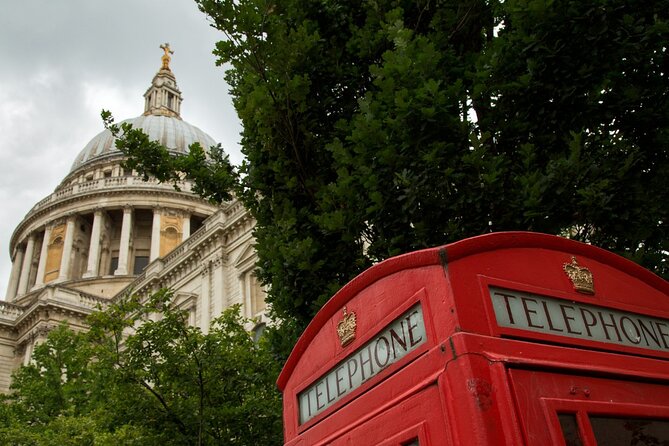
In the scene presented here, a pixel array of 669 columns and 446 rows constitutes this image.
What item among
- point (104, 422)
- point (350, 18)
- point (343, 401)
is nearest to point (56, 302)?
point (104, 422)

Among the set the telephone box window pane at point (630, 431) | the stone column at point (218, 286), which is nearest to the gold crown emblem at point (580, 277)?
the telephone box window pane at point (630, 431)

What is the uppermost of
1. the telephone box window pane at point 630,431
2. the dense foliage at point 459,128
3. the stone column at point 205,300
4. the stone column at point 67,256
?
the stone column at point 67,256

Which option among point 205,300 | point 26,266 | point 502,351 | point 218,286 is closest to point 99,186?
point 26,266

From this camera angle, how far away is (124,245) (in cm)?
4794

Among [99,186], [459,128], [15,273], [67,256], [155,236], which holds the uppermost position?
[99,186]

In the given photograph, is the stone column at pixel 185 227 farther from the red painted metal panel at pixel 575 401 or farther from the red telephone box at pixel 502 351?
the red painted metal panel at pixel 575 401

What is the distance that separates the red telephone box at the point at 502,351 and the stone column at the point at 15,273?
187 ft

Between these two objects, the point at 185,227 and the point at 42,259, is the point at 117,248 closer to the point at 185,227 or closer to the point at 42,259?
the point at 185,227

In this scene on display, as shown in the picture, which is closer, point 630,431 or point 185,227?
point 630,431

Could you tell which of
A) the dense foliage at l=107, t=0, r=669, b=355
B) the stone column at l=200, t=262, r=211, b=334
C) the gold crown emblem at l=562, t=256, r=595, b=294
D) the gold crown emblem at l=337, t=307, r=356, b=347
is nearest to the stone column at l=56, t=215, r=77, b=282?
the stone column at l=200, t=262, r=211, b=334

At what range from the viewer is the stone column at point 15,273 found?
5312cm

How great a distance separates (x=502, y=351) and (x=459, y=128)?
10.2 feet

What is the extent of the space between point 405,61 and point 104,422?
30.7 feet

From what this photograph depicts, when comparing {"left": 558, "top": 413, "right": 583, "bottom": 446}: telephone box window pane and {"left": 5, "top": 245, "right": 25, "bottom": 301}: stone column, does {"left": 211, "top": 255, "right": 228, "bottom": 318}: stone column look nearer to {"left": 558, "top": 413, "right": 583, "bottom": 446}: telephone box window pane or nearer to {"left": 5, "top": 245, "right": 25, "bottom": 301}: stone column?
{"left": 558, "top": 413, "right": 583, "bottom": 446}: telephone box window pane
